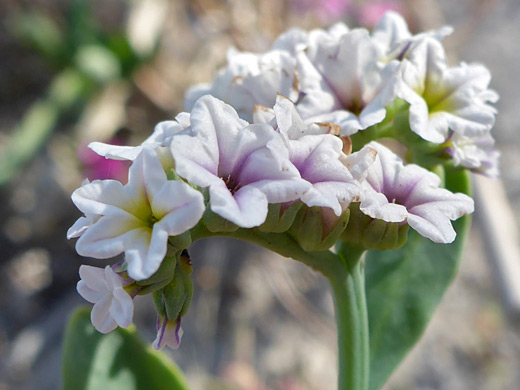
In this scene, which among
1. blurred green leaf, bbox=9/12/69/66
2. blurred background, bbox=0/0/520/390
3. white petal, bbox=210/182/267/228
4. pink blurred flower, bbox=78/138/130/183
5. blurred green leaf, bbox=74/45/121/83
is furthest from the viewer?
blurred green leaf, bbox=9/12/69/66

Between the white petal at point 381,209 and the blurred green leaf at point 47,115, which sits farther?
the blurred green leaf at point 47,115

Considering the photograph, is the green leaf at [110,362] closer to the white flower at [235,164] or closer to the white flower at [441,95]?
the white flower at [235,164]

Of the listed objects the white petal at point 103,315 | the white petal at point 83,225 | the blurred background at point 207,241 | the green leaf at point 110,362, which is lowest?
the blurred background at point 207,241

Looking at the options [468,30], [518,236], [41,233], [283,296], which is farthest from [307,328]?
[468,30]

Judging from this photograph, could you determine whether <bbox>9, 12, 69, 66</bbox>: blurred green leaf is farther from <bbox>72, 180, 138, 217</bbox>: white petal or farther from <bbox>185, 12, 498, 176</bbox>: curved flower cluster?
<bbox>72, 180, 138, 217</bbox>: white petal

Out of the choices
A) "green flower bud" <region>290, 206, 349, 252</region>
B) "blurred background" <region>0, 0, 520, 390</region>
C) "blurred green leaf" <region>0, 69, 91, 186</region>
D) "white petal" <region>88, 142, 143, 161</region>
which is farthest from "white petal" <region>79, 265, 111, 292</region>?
"blurred green leaf" <region>0, 69, 91, 186</region>

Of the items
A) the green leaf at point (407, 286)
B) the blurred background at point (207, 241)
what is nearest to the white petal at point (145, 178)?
the green leaf at point (407, 286)

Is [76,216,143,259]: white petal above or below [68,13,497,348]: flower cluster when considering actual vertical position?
A: below
